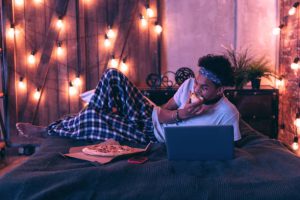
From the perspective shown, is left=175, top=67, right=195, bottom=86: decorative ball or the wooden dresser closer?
the wooden dresser

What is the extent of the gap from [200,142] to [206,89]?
2.00 feet

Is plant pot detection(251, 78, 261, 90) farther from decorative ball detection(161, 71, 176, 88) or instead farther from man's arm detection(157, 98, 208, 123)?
A: man's arm detection(157, 98, 208, 123)

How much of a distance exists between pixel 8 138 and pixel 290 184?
11.5 ft

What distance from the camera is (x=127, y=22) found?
4629 mm

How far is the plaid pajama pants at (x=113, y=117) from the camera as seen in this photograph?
9.28 feet

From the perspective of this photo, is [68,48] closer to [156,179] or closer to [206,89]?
[206,89]

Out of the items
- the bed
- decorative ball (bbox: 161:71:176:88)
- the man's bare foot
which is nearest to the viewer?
the bed

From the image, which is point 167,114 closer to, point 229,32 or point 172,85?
point 172,85

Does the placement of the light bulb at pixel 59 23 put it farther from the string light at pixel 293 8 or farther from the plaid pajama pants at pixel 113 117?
the string light at pixel 293 8

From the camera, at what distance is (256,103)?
13.4ft

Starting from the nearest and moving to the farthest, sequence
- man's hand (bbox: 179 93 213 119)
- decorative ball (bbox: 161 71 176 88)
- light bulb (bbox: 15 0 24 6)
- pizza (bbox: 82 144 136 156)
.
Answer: pizza (bbox: 82 144 136 156)
man's hand (bbox: 179 93 213 119)
decorative ball (bbox: 161 71 176 88)
light bulb (bbox: 15 0 24 6)

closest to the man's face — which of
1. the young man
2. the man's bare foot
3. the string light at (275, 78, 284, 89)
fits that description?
the young man

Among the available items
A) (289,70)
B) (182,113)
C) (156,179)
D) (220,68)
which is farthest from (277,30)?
(156,179)

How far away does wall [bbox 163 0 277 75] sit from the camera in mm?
4512
